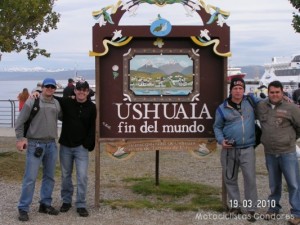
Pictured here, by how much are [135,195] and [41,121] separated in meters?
2.31

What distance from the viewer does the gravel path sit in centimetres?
660

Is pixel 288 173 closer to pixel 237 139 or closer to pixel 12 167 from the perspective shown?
pixel 237 139

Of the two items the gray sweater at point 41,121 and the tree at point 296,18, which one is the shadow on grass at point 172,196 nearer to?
the gray sweater at point 41,121

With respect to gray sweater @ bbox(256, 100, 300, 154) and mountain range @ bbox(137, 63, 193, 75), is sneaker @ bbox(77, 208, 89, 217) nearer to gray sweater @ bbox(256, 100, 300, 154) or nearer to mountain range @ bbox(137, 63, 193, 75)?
mountain range @ bbox(137, 63, 193, 75)

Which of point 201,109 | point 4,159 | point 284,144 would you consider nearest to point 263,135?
point 284,144

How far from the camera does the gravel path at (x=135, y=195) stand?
6.60 metres

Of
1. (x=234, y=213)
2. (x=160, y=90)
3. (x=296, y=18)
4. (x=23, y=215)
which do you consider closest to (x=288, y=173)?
(x=234, y=213)

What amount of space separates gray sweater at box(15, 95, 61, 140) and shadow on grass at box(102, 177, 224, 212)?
4.79ft

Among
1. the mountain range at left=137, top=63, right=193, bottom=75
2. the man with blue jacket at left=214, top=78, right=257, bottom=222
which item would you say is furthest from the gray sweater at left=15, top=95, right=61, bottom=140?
the man with blue jacket at left=214, top=78, right=257, bottom=222

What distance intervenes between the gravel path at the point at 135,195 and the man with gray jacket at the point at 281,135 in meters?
0.52

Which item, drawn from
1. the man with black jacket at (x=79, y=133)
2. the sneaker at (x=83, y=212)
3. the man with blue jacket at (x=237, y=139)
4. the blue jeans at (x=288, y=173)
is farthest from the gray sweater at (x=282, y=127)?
the sneaker at (x=83, y=212)

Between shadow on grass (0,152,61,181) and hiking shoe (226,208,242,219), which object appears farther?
shadow on grass (0,152,61,181)

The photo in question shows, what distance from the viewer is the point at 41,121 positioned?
6535 millimetres

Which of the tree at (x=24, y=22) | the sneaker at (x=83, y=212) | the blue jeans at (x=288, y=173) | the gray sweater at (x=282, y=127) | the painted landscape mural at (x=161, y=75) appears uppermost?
the tree at (x=24, y=22)
